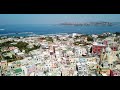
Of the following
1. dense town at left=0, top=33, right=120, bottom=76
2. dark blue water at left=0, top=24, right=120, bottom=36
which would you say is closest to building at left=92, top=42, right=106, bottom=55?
dense town at left=0, top=33, right=120, bottom=76

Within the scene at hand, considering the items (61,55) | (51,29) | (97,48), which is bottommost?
(61,55)

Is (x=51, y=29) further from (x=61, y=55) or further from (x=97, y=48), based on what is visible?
(x=97, y=48)

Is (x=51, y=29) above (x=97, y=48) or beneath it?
above

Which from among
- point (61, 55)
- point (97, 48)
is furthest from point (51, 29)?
point (97, 48)

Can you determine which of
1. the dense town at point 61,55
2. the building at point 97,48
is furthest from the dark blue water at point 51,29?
the building at point 97,48

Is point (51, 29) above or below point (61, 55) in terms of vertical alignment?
above
